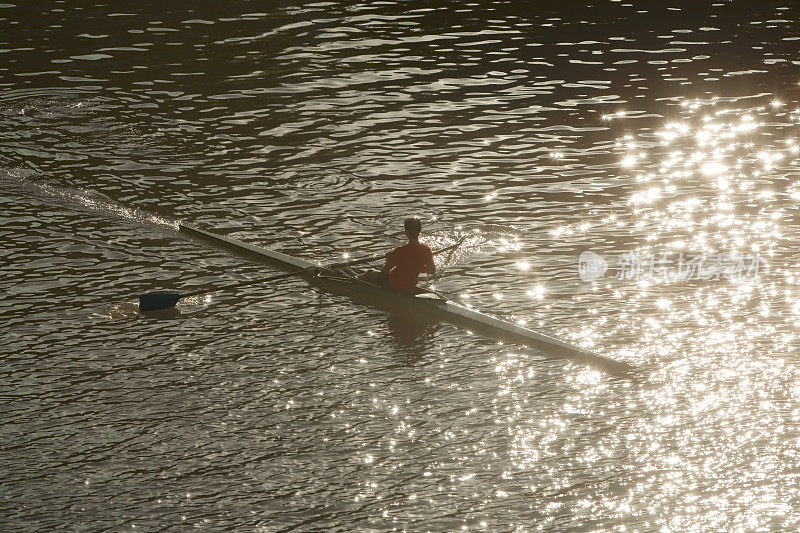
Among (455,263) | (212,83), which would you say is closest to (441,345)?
(455,263)

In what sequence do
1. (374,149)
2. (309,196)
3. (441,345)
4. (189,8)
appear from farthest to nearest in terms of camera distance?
(189,8) → (374,149) → (309,196) → (441,345)

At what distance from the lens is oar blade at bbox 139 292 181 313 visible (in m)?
18.9

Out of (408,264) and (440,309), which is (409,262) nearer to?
(408,264)

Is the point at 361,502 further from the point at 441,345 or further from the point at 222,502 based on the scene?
the point at 441,345

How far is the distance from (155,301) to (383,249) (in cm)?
447

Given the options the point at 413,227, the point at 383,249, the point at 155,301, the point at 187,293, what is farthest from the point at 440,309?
the point at 155,301

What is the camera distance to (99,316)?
19.0m

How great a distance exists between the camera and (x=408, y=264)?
1914 cm

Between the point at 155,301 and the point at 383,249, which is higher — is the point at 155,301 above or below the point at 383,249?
above

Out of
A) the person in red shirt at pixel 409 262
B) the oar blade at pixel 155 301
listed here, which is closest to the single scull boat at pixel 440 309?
the person in red shirt at pixel 409 262

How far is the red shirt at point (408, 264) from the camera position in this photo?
752 inches

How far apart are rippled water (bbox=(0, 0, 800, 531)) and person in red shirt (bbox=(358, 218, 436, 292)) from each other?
26.7 inches

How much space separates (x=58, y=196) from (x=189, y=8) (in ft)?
61.7

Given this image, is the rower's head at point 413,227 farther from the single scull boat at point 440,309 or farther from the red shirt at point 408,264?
the single scull boat at point 440,309
